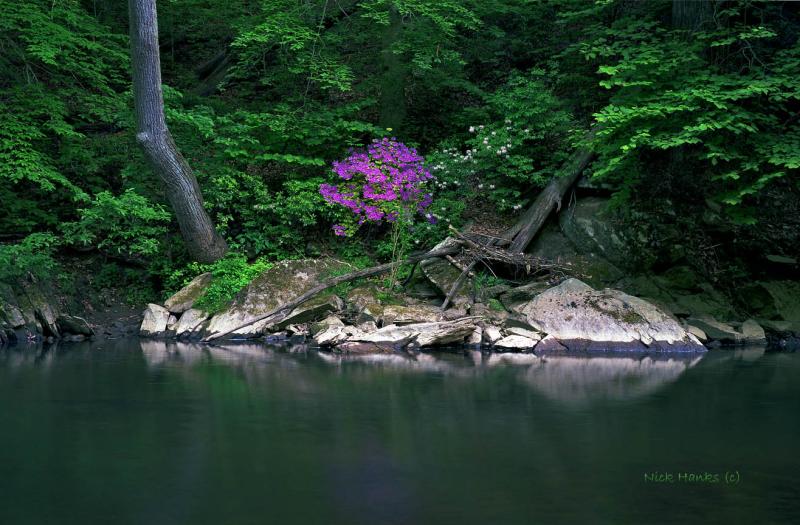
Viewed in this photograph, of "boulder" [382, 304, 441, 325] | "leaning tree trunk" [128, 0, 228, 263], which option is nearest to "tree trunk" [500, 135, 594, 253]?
"boulder" [382, 304, 441, 325]

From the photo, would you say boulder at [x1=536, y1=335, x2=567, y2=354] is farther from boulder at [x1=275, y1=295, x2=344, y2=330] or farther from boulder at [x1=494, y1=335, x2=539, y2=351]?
boulder at [x1=275, y1=295, x2=344, y2=330]

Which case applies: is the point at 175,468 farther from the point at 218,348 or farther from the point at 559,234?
the point at 559,234

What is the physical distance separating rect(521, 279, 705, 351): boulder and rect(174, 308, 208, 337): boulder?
462 cm

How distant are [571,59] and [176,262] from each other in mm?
7736

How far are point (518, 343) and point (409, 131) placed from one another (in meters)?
5.79

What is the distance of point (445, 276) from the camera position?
35.4 feet

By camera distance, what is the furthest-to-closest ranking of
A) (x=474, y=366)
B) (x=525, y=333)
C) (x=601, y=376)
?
(x=525, y=333), (x=474, y=366), (x=601, y=376)

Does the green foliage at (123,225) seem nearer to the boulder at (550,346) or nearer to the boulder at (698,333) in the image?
the boulder at (550,346)

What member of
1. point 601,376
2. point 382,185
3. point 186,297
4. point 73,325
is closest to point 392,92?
point 382,185

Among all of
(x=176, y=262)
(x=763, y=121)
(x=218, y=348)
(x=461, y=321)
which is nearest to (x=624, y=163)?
(x=763, y=121)

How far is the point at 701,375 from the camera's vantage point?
775 cm

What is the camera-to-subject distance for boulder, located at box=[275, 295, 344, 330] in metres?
10.4

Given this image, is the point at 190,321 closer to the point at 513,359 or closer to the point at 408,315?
the point at 408,315

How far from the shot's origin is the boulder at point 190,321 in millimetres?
10617
